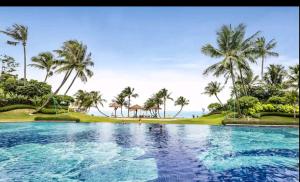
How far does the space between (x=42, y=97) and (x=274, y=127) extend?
38.7 metres

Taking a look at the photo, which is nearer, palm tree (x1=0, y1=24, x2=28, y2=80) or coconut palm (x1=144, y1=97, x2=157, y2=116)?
palm tree (x1=0, y1=24, x2=28, y2=80)

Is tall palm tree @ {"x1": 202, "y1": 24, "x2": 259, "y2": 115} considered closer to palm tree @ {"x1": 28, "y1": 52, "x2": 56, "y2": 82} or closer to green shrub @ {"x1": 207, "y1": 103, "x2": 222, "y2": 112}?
green shrub @ {"x1": 207, "y1": 103, "x2": 222, "y2": 112}

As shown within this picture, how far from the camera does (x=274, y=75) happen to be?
5069 cm

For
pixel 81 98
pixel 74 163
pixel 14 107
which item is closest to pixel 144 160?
pixel 74 163

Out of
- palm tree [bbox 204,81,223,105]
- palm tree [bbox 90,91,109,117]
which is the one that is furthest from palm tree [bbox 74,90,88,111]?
palm tree [bbox 204,81,223,105]

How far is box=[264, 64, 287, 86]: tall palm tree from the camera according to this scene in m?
50.1

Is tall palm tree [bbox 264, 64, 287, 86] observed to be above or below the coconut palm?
above

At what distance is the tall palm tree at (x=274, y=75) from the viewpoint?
164ft

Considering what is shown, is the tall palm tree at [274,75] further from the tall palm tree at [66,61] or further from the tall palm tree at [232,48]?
the tall palm tree at [66,61]

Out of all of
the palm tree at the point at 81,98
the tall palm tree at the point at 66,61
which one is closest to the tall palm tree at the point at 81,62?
the tall palm tree at the point at 66,61

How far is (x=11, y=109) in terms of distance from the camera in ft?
137

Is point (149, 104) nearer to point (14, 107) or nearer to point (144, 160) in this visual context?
point (14, 107)
